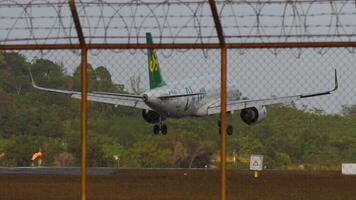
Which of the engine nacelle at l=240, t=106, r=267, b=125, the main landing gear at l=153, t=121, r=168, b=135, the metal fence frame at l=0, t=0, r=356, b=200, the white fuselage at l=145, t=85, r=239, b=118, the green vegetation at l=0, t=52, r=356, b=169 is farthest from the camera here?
the green vegetation at l=0, t=52, r=356, b=169

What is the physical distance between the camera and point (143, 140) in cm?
8781

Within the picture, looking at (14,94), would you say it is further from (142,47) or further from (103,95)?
→ (142,47)

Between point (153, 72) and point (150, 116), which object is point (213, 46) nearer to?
point (150, 116)

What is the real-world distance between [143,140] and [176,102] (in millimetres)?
25091

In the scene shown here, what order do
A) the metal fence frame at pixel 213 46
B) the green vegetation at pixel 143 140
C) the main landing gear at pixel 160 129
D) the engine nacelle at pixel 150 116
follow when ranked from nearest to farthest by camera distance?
the metal fence frame at pixel 213 46
the main landing gear at pixel 160 129
the engine nacelle at pixel 150 116
the green vegetation at pixel 143 140

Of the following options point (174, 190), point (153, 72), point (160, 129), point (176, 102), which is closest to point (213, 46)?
point (174, 190)

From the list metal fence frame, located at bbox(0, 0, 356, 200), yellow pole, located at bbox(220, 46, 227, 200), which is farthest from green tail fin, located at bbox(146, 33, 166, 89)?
yellow pole, located at bbox(220, 46, 227, 200)

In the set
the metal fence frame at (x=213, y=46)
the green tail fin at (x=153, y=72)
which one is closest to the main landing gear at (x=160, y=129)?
the green tail fin at (x=153, y=72)

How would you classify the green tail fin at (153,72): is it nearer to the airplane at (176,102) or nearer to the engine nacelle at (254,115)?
the airplane at (176,102)

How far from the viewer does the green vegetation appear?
80688mm

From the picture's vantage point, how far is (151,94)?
2355 inches

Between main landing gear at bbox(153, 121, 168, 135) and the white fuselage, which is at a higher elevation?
the white fuselage

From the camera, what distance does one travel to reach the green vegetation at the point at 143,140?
8069 centimetres

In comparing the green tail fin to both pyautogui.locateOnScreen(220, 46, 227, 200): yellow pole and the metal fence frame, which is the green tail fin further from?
pyautogui.locateOnScreen(220, 46, 227, 200): yellow pole
